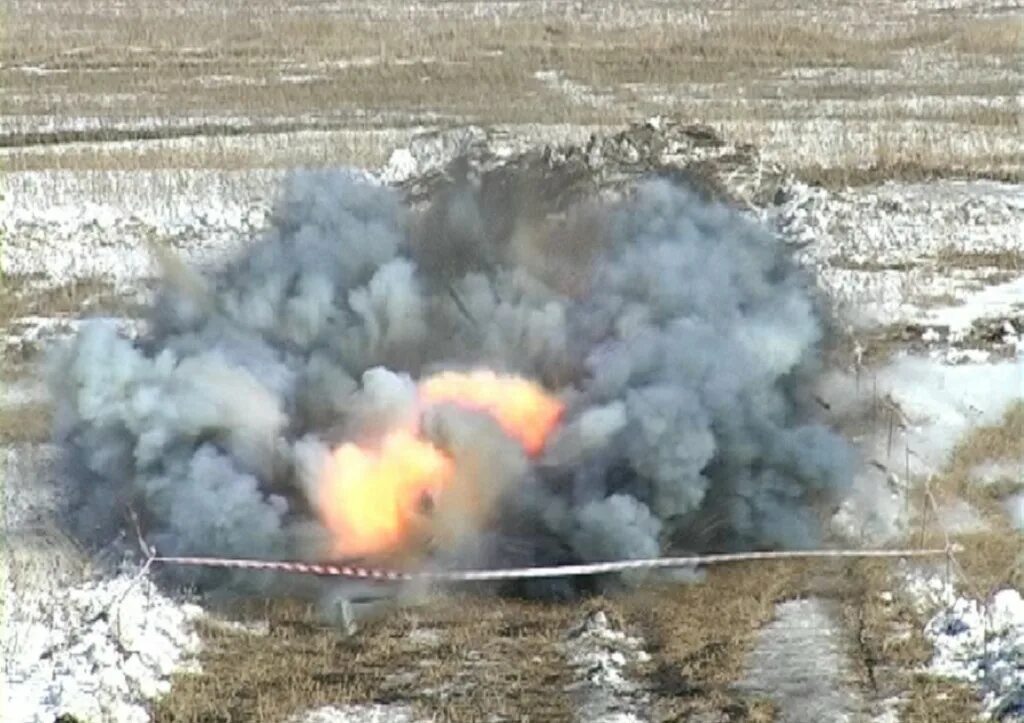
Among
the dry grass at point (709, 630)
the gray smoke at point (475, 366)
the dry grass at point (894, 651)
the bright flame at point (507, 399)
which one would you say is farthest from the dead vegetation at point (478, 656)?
the bright flame at point (507, 399)

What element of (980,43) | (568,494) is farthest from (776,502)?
Answer: (980,43)

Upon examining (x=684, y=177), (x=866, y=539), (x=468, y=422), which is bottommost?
(x=866, y=539)

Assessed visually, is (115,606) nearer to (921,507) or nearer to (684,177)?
(921,507)

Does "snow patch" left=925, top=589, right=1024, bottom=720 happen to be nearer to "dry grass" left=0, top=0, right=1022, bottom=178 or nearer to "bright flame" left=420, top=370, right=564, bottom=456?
"bright flame" left=420, top=370, right=564, bottom=456

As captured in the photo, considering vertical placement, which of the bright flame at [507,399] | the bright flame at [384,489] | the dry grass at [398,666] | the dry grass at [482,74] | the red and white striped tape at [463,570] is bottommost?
the dry grass at [398,666]

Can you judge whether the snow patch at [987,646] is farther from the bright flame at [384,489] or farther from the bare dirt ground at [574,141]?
the bright flame at [384,489]
